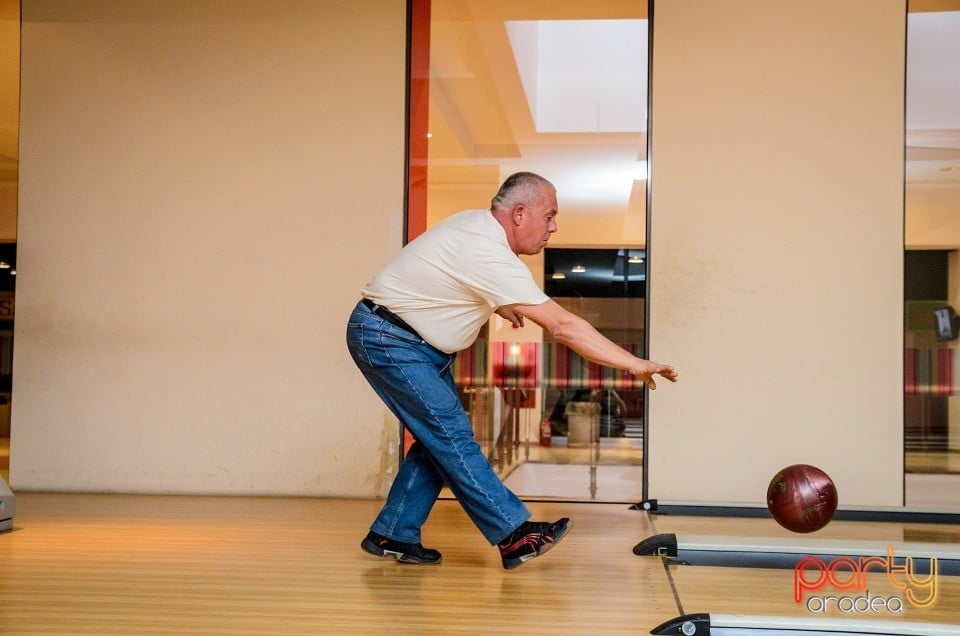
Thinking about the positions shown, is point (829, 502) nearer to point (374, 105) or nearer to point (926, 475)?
point (926, 475)

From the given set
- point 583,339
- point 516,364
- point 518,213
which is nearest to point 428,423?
point 583,339

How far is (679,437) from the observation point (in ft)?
15.1

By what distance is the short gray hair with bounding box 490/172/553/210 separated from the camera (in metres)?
3.15

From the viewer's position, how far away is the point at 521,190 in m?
3.15

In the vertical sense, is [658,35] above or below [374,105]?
above

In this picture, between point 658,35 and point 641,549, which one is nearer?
point 641,549

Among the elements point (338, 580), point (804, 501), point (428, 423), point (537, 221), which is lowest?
point (338, 580)

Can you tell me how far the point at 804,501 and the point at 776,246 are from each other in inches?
66.7

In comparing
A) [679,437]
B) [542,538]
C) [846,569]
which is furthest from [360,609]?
[679,437]

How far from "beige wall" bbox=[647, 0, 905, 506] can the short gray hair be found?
1.61 meters

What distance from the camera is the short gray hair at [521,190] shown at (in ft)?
10.3

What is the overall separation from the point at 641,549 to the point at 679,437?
1.24 m

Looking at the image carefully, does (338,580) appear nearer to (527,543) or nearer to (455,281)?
(527,543)

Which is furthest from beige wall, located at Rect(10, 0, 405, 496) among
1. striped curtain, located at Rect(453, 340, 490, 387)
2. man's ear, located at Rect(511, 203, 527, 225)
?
man's ear, located at Rect(511, 203, 527, 225)
